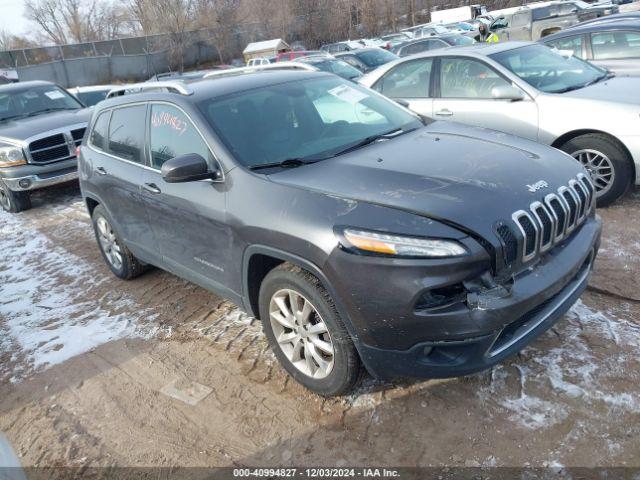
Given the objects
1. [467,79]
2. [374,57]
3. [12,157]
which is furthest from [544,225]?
[374,57]

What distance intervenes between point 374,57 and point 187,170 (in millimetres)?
14493

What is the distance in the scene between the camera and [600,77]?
5703mm

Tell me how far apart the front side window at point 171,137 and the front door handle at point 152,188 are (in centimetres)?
15

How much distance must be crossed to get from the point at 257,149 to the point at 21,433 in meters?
2.32

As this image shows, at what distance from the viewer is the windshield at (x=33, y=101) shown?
29.2 ft

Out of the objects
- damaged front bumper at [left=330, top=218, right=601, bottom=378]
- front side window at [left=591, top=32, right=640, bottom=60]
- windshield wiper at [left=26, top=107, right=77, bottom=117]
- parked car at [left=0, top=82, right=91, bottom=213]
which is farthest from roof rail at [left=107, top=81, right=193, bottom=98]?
front side window at [left=591, top=32, right=640, bottom=60]

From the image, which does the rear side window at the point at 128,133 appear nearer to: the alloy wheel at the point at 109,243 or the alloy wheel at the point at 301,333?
the alloy wheel at the point at 109,243

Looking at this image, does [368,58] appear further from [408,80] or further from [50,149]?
[50,149]

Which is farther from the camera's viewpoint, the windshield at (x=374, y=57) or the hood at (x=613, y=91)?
the windshield at (x=374, y=57)

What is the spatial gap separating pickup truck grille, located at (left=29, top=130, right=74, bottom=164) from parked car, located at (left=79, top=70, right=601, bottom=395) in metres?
4.61

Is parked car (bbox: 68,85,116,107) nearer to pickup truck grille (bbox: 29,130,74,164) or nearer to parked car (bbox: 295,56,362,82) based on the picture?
pickup truck grille (bbox: 29,130,74,164)

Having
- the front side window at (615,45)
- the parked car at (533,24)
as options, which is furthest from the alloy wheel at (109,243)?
the parked car at (533,24)

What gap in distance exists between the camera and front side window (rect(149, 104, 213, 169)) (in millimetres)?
3404

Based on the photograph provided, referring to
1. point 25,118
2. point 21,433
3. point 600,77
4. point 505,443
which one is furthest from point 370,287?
point 25,118
